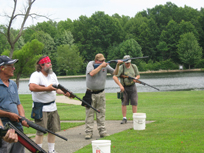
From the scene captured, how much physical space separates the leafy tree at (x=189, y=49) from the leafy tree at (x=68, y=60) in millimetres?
29948

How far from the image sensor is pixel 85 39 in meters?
113

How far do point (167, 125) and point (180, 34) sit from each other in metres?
95.6

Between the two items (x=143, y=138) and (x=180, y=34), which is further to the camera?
(x=180, y=34)

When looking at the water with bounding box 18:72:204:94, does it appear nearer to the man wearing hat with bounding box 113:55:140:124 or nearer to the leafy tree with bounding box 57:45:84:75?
the man wearing hat with bounding box 113:55:140:124

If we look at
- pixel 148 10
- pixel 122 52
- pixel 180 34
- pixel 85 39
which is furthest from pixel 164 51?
pixel 148 10

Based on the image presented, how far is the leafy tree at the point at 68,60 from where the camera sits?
9356cm

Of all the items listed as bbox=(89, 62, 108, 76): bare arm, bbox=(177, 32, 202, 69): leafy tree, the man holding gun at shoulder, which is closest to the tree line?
bbox=(177, 32, 202, 69): leafy tree

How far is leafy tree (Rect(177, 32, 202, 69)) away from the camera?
89.9 m

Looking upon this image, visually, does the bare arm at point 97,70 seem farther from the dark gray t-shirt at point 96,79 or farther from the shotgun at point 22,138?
the shotgun at point 22,138

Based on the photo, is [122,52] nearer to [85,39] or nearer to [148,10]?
[85,39]

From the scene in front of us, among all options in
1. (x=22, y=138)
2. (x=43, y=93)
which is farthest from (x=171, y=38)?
(x=22, y=138)

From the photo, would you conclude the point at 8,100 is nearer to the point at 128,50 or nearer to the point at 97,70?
the point at 97,70

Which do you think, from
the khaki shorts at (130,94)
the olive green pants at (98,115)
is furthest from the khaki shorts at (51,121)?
the khaki shorts at (130,94)

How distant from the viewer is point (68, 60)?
9462 centimetres
